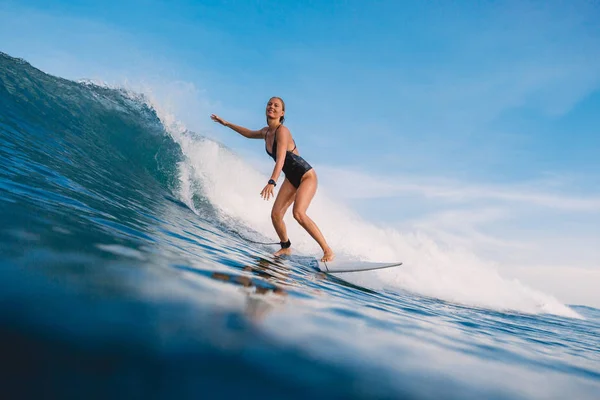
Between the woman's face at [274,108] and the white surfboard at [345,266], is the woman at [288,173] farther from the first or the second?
the white surfboard at [345,266]

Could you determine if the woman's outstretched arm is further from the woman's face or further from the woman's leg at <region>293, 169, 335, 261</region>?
the woman's leg at <region>293, 169, 335, 261</region>

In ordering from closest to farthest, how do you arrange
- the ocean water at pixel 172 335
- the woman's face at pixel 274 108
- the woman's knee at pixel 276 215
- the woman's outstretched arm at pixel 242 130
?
the ocean water at pixel 172 335 → the woman's face at pixel 274 108 → the woman's knee at pixel 276 215 → the woman's outstretched arm at pixel 242 130

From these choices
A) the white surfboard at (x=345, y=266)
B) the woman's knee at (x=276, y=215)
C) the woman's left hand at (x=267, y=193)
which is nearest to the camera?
the woman's left hand at (x=267, y=193)

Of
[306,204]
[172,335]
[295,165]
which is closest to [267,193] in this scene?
[306,204]

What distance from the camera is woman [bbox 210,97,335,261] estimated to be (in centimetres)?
500

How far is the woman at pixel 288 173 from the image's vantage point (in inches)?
197

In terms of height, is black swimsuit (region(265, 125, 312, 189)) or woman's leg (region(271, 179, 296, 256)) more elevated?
black swimsuit (region(265, 125, 312, 189))

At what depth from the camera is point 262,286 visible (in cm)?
209

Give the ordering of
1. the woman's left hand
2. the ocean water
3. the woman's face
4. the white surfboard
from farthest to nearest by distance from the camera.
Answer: the woman's face → the white surfboard → the woman's left hand → the ocean water

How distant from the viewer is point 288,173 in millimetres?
5363

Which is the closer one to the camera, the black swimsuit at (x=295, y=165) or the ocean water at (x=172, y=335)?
the ocean water at (x=172, y=335)

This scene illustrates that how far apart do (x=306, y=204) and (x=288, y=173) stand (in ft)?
1.92

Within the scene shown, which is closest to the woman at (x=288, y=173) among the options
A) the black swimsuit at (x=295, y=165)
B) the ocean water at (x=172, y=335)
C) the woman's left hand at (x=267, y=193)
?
the black swimsuit at (x=295, y=165)

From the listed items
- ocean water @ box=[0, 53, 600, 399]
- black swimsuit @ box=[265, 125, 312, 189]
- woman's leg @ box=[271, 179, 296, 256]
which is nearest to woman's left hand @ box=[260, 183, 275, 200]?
black swimsuit @ box=[265, 125, 312, 189]
